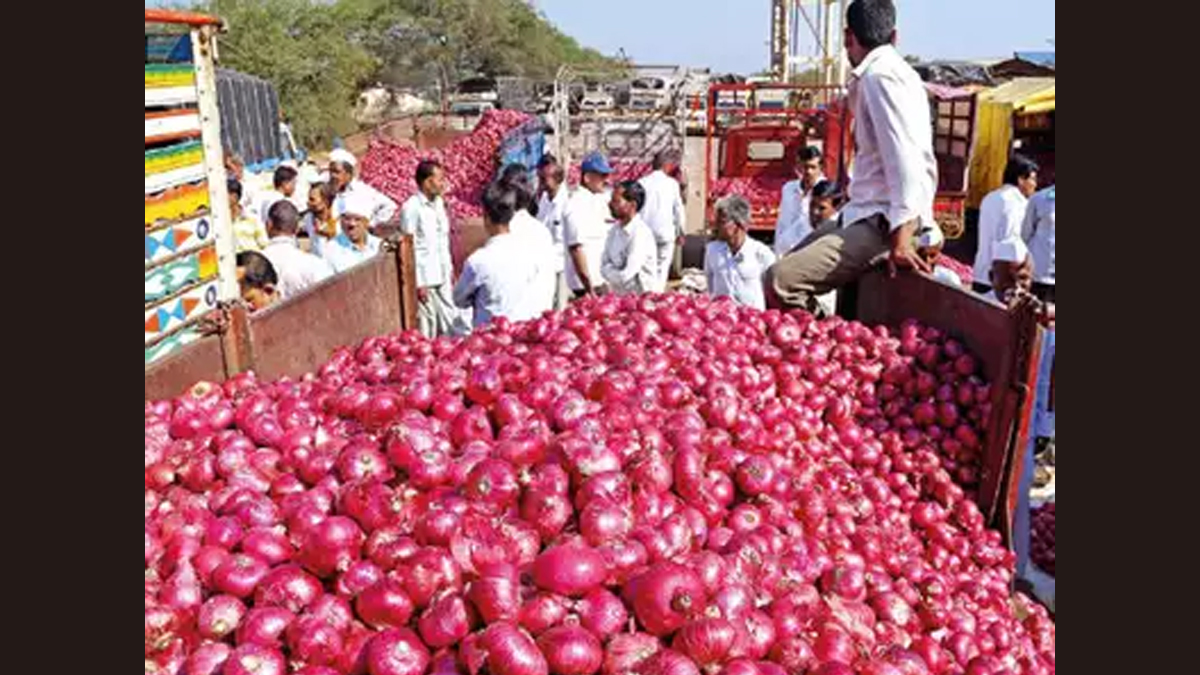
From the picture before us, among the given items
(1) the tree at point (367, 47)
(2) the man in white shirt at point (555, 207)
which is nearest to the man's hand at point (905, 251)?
(2) the man in white shirt at point (555, 207)

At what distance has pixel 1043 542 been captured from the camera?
435 cm

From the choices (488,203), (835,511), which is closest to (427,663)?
(835,511)

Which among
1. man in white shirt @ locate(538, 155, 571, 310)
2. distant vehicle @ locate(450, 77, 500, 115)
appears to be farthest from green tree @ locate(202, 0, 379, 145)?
man in white shirt @ locate(538, 155, 571, 310)

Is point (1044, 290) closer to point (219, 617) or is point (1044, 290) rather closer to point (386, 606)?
point (386, 606)

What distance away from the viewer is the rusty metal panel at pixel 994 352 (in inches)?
126

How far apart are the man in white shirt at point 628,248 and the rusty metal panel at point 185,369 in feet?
11.3

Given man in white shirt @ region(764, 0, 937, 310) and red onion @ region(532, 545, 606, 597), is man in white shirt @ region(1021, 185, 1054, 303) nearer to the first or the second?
man in white shirt @ region(764, 0, 937, 310)

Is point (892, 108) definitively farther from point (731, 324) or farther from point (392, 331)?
point (392, 331)

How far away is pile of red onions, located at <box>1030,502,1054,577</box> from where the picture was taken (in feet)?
13.9

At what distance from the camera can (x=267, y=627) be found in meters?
1.89

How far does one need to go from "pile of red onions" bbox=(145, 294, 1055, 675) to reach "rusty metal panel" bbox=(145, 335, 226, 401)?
9cm

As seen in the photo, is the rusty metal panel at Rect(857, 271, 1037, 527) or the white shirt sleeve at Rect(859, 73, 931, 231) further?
the white shirt sleeve at Rect(859, 73, 931, 231)

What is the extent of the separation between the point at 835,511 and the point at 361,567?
155 centimetres

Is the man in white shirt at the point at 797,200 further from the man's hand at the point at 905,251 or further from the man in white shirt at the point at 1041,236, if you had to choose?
the man's hand at the point at 905,251
